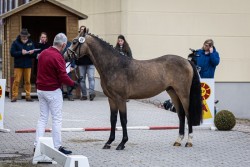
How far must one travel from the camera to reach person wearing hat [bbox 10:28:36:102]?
838 inches

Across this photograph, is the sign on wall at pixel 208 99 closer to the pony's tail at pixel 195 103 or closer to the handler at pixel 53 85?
the pony's tail at pixel 195 103

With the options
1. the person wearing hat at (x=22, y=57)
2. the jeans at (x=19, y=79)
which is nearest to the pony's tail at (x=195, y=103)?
the person wearing hat at (x=22, y=57)

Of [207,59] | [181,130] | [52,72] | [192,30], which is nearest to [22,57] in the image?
[192,30]

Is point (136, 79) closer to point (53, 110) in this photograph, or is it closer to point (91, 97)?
point (53, 110)

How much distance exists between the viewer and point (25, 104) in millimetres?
21297

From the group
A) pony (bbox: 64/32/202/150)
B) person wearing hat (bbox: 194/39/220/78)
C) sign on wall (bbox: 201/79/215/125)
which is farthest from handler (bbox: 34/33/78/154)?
person wearing hat (bbox: 194/39/220/78)

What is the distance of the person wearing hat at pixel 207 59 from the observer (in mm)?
17281

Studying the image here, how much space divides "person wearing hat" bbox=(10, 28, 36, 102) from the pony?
25.2ft

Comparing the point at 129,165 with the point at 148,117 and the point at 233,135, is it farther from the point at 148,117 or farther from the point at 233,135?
the point at 148,117

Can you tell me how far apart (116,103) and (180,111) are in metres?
1.51

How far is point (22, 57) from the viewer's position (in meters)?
21.4

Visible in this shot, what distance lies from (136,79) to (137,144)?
4.20 ft

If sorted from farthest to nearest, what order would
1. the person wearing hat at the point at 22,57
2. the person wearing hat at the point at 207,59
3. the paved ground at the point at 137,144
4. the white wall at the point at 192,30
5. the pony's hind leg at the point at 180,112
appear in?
the white wall at the point at 192,30 → the person wearing hat at the point at 22,57 → the person wearing hat at the point at 207,59 → the pony's hind leg at the point at 180,112 → the paved ground at the point at 137,144

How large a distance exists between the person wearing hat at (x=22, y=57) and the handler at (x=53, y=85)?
8666 mm
